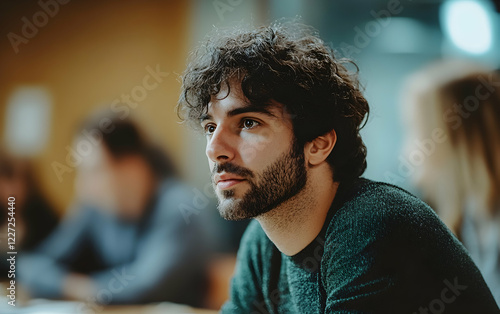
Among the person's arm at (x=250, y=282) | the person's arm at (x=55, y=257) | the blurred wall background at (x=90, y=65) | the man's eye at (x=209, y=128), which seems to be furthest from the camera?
the blurred wall background at (x=90, y=65)

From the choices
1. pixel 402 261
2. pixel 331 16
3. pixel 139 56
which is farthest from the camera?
pixel 139 56

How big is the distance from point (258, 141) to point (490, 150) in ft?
2.94

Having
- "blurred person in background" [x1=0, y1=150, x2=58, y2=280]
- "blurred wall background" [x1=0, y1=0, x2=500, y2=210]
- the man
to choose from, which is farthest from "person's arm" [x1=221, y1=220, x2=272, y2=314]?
"blurred person in background" [x1=0, y1=150, x2=58, y2=280]

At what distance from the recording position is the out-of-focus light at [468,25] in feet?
7.21

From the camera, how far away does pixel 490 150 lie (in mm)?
1453

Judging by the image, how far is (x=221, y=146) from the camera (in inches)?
39.3

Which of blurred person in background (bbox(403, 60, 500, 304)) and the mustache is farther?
blurred person in background (bbox(403, 60, 500, 304))

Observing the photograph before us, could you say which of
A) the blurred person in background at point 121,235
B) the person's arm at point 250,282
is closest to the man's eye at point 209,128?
the person's arm at point 250,282

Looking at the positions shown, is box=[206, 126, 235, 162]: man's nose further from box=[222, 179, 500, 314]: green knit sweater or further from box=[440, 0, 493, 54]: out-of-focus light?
box=[440, 0, 493, 54]: out-of-focus light

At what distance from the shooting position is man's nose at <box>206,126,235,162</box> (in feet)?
3.27

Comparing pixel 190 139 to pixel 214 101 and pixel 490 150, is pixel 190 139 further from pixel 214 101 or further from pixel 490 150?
pixel 490 150

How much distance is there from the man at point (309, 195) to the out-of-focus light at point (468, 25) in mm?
1355

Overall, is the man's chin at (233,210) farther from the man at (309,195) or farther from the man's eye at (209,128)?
the man's eye at (209,128)

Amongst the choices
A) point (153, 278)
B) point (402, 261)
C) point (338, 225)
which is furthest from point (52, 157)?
point (402, 261)
